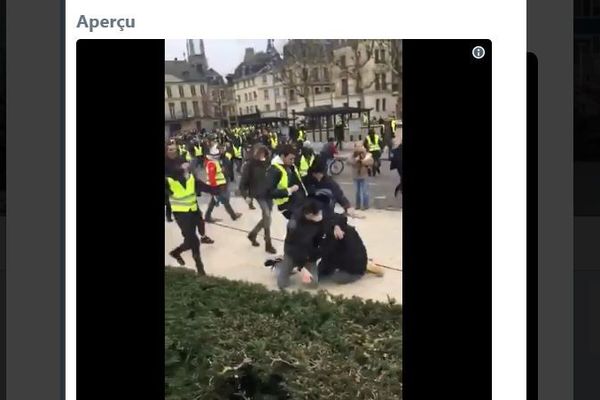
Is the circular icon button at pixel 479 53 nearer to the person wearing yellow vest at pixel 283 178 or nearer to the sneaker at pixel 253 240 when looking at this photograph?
the person wearing yellow vest at pixel 283 178

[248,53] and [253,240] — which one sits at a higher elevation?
[248,53]

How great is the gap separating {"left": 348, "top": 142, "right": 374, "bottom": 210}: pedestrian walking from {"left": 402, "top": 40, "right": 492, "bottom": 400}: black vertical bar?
11cm

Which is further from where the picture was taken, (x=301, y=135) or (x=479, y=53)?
(x=301, y=135)

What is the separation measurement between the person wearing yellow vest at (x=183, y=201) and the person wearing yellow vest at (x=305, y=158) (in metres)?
→ 0.27

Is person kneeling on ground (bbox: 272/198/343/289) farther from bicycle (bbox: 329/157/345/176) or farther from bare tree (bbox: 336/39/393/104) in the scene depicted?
bare tree (bbox: 336/39/393/104)

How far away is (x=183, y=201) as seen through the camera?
2.20 metres

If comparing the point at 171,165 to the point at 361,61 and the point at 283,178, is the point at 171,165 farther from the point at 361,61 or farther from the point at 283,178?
the point at 361,61

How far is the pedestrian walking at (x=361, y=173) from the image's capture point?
2.25m

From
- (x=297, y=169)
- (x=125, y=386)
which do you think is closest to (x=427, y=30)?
(x=297, y=169)

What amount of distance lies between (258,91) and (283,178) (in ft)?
0.83

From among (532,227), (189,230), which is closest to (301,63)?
(189,230)

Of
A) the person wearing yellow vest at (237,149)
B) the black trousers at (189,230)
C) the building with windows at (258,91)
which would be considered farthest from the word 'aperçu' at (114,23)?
the black trousers at (189,230)

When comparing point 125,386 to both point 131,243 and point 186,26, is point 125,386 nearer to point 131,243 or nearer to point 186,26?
point 131,243

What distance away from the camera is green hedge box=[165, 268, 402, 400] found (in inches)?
87.8
